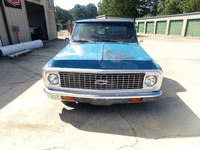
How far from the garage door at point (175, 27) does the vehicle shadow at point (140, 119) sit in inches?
847

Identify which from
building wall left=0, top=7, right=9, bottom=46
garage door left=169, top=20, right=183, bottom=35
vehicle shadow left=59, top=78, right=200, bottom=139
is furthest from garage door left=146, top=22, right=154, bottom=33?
vehicle shadow left=59, top=78, right=200, bottom=139

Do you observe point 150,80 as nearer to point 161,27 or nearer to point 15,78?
point 15,78

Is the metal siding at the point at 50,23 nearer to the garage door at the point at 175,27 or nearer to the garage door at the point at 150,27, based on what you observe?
the garage door at the point at 175,27

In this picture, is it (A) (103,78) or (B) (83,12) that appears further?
(B) (83,12)

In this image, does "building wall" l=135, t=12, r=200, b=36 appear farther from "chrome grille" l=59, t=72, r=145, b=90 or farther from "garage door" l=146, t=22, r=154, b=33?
"chrome grille" l=59, t=72, r=145, b=90

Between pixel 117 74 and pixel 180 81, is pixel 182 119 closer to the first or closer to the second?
pixel 117 74

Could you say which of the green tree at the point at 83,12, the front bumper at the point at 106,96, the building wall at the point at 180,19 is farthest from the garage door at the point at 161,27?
the green tree at the point at 83,12

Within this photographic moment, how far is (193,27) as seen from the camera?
1864cm

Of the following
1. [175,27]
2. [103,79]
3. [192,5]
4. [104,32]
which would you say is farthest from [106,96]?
[192,5]

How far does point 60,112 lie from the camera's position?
2918mm

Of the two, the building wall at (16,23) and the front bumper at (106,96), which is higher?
the building wall at (16,23)

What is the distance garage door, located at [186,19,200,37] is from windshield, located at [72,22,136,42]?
1916 centimetres

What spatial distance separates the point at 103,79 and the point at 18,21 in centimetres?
1022

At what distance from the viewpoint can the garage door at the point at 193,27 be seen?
17987mm
